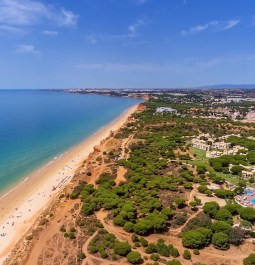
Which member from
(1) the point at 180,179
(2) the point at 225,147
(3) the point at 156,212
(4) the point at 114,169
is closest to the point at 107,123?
(2) the point at 225,147

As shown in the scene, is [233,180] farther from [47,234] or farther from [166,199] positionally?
[47,234]

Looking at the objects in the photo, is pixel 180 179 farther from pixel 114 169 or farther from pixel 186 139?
pixel 186 139

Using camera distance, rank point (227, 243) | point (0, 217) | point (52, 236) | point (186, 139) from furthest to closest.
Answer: point (186, 139), point (0, 217), point (52, 236), point (227, 243)

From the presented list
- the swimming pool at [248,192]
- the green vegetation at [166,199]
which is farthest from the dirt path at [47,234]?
the swimming pool at [248,192]

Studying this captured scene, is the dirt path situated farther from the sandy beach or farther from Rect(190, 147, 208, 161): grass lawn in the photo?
Rect(190, 147, 208, 161): grass lawn

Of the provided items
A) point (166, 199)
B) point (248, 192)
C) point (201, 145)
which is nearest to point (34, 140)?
point (201, 145)

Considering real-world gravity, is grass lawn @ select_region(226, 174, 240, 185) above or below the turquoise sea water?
above

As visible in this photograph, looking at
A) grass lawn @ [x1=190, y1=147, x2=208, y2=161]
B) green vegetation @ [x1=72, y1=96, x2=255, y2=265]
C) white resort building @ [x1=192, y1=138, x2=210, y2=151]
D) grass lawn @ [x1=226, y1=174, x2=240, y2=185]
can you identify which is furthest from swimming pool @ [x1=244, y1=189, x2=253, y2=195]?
white resort building @ [x1=192, y1=138, x2=210, y2=151]

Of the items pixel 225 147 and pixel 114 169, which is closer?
pixel 114 169
